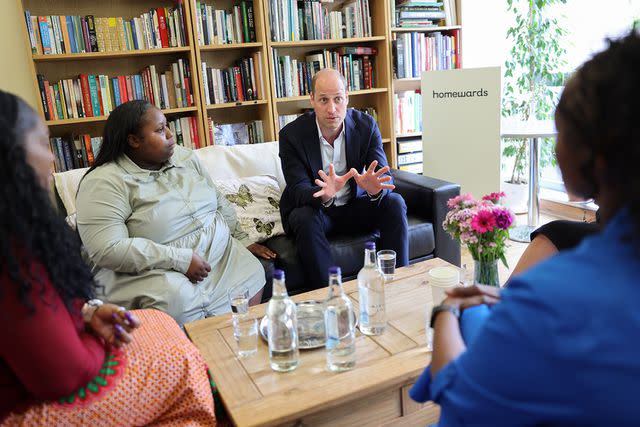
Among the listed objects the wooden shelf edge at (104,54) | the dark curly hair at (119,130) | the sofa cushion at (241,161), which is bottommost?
the sofa cushion at (241,161)

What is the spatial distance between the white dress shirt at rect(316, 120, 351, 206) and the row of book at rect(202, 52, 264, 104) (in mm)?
932

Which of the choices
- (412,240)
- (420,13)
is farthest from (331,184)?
(420,13)

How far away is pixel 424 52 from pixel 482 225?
264 cm

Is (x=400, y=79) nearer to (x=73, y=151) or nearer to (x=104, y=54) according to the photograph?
(x=104, y=54)

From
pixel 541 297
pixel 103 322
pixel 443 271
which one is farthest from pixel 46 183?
A: pixel 443 271

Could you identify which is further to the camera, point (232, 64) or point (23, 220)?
point (232, 64)

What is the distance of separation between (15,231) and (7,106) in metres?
0.24

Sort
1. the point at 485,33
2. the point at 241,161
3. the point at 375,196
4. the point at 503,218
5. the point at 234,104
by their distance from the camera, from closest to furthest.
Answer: the point at 503,218 < the point at 375,196 < the point at 241,161 < the point at 234,104 < the point at 485,33

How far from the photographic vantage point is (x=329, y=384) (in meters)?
1.25

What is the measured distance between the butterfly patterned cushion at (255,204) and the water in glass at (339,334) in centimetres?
124

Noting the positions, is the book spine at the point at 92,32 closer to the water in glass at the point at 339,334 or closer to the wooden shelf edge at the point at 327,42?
the wooden shelf edge at the point at 327,42

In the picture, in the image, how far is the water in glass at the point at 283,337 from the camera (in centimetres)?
127

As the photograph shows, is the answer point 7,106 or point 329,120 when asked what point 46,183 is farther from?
point 329,120

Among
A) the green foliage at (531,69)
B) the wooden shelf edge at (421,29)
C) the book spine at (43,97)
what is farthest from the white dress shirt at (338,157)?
the green foliage at (531,69)
